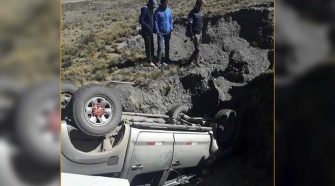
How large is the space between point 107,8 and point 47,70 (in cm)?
88

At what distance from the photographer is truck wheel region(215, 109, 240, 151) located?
21.2 ft

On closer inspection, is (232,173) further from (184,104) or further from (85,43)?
(85,43)

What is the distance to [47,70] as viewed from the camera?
6129 mm

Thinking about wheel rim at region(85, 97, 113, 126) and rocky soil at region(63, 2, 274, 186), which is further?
rocky soil at region(63, 2, 274, 186)

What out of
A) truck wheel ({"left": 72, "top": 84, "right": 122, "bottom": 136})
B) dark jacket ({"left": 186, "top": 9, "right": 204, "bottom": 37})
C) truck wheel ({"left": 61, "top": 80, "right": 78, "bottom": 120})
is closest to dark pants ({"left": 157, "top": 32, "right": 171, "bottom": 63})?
dark jacket ({"left": 186, "top": 9, "right": 204, "bottom": 37})

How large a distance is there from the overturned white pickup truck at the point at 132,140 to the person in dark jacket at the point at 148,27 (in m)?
0.60

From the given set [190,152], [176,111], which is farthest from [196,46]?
[190,152]

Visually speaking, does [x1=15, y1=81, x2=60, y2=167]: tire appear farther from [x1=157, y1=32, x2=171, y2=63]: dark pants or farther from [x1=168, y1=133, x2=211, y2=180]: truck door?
[x1=168, y1=133, x2=211, y2=180]: truck door

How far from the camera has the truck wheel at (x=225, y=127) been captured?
21.2ft

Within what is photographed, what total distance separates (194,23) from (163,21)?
12.9 inches

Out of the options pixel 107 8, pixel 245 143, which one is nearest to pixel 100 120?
pixel 107 8

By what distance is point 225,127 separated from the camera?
6.48 meters

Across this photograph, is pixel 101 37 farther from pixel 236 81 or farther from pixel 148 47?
pixel 236 81

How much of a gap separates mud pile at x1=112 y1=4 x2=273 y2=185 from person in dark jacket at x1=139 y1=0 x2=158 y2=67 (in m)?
0.23
